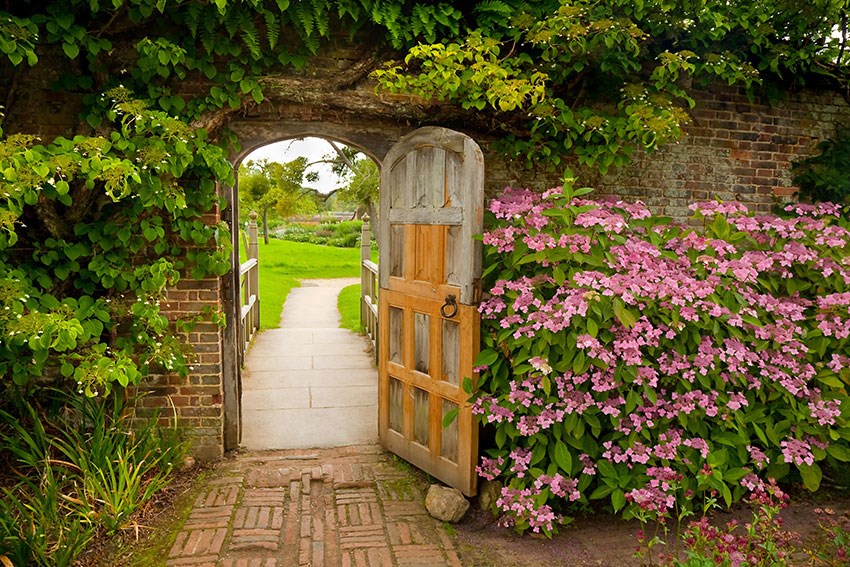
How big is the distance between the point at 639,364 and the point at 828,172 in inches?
141

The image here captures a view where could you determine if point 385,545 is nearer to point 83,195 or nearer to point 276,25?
point 83,195

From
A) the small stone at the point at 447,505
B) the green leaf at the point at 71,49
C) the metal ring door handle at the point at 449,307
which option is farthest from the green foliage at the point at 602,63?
the small stone at the point at 447,505

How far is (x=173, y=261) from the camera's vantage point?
14.1 feet

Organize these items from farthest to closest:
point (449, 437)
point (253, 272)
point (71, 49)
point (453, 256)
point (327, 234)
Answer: point (327, 234) < point (253, 272) < point (449, 437) < point (453, 256) < point (71, 49)

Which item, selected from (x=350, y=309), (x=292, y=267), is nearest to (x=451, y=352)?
(x=350, y=309)

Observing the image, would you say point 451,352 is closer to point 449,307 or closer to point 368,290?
point 449,307

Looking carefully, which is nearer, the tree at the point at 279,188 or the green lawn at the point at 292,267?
the green lawn at the point at 292,267

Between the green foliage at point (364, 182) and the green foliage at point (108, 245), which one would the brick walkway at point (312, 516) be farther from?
the green foliage at point (364, 182)

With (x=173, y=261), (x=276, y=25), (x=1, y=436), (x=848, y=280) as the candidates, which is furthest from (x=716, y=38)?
(x=1, y=436)

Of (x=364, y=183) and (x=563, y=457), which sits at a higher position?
(x=364, y=183)

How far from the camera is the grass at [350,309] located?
10292 millimetres

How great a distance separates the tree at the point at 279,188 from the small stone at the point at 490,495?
11807mm

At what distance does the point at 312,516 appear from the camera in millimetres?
3820

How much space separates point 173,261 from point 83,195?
702 millimetres
